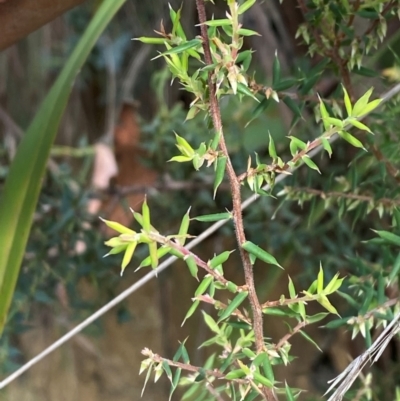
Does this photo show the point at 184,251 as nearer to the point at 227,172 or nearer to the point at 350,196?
the point at 227,172

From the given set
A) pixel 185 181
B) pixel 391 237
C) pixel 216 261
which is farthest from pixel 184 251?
pixel 185 181

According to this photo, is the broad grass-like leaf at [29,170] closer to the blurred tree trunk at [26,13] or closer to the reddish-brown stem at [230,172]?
the blurred tree trunk at [26,13]

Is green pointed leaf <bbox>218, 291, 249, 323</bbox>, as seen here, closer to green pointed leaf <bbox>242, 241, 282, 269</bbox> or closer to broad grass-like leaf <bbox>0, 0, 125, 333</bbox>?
green pointed leaf <bbox>242, 241, 282, 269</bbox>

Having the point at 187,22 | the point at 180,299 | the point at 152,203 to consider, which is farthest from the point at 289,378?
→ the point at 187,22

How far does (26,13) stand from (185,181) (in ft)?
1.21

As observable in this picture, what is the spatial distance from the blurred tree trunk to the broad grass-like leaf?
7 centimetres

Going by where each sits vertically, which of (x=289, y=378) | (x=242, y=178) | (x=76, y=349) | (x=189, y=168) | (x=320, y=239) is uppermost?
(x=242, y=178)

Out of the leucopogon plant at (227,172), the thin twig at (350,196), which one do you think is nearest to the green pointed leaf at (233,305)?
the leucopogon plant at (227,172)

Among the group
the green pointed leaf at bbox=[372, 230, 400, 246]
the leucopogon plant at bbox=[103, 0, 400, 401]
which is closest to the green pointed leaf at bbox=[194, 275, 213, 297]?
the leucopogon plant at bbox=[103, 0, 400, 401]

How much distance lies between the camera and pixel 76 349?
34.6 inches

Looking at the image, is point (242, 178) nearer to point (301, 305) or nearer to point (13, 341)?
point (301, 305)

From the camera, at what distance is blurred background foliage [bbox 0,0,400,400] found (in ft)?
1.15

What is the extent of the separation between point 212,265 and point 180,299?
642 millimetres

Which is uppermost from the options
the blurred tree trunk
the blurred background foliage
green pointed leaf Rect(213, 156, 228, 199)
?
the blurred tree trunk
